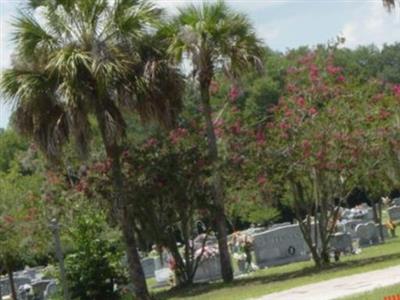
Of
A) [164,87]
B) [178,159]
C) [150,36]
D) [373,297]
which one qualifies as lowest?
[373,297]

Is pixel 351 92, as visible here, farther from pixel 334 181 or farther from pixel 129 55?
pixel 129 55

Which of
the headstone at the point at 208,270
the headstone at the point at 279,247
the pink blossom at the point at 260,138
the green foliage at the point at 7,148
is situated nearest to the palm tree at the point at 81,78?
the pink blossom at the point at 260,138

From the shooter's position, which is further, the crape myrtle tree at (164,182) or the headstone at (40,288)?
the headstone at (40,288)

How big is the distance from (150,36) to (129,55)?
1187 millimetres

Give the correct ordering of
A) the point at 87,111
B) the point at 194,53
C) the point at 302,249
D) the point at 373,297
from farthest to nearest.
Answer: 1. the point at 302,249
2. the point at 194,53
3. the point at 87,111
4. the point at 373,297

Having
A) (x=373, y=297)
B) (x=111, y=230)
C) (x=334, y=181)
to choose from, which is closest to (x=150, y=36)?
(x=111, y=230)

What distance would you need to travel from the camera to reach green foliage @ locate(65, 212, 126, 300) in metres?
19.2

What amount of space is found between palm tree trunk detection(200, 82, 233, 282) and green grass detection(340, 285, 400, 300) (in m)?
8.35

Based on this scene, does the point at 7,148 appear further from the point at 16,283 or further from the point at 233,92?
the point at 233,92

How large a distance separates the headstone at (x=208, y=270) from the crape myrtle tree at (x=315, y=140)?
11.9 feet

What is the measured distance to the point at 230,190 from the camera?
23.8m

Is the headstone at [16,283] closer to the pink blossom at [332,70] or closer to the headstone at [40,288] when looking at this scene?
the headstone at [40,288]

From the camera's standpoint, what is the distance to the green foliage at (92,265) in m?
19.2

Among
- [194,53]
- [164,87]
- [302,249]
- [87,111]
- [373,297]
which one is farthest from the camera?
[302,249]
